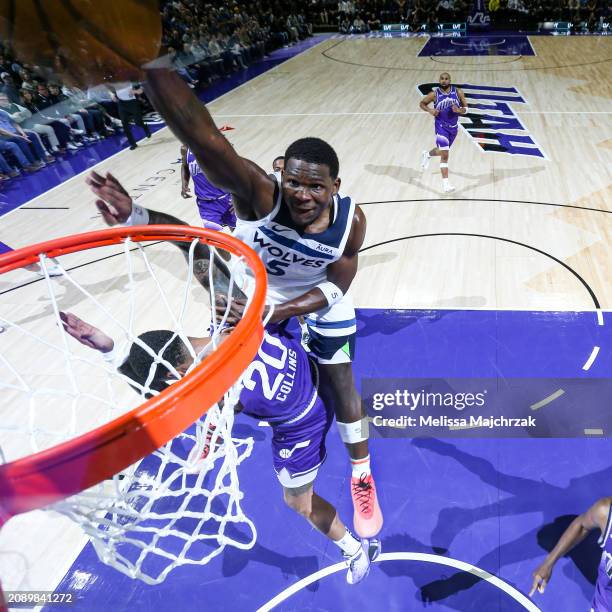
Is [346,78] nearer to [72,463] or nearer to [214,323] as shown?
[214,323]

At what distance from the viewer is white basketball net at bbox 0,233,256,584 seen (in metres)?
1.96

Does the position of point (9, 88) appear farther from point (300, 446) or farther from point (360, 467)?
point (300, 446)

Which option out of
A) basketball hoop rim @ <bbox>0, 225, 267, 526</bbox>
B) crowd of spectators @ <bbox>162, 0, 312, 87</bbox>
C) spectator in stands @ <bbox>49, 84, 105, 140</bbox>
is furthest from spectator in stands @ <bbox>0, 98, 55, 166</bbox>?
basketball hoop rim @ <bbox>0, 225, 267, 526</bbox>

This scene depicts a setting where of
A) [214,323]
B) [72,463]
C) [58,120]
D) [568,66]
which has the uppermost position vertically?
[72,463]

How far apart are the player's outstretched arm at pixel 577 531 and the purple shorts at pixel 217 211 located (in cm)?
377

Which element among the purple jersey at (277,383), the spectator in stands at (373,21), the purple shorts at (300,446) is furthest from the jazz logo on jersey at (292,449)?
the spectator in stands at (373,21)

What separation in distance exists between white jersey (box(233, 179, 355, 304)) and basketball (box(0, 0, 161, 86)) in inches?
49.2

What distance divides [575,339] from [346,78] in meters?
11.3

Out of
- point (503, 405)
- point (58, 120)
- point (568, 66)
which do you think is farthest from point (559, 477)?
point (568, 66)

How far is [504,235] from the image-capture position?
6.08m

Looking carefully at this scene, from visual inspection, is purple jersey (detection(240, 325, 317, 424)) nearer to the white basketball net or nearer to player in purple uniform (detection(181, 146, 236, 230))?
the white basketball net

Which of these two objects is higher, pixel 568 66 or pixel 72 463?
pixel 72 463

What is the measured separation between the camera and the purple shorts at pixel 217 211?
5176mm

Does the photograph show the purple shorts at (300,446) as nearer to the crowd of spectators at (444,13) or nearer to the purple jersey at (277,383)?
the purple jersey at (277,383)
